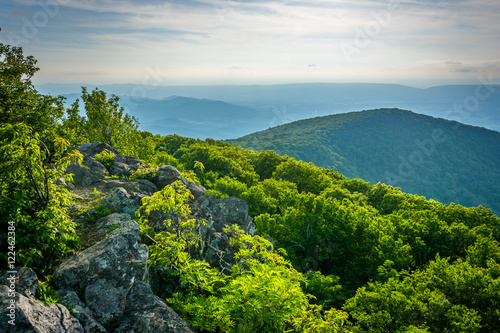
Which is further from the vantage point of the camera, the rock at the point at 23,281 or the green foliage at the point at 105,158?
the green foliage at the point at 105,158

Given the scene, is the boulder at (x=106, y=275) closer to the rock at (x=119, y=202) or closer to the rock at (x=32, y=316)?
the rock at (x=32, y=316)

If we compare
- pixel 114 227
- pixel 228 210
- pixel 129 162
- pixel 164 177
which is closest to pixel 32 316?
pixel 114 227

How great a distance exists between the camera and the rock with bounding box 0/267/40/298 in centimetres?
644

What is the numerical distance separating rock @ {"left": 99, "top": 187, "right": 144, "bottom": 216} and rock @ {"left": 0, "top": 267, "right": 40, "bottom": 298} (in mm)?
5882

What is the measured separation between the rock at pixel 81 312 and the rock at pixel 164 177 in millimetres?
10762

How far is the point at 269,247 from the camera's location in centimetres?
1633

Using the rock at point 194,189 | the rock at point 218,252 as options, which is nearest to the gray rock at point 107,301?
the rock at point 218,252

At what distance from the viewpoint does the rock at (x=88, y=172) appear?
16547 mm

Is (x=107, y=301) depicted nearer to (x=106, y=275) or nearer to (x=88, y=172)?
(x=106, y=275)

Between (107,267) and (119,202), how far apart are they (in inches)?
215

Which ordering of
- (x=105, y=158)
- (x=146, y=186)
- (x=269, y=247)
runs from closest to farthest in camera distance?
(x=269, y=247), (x=146, y=186), (x=105, y=158)

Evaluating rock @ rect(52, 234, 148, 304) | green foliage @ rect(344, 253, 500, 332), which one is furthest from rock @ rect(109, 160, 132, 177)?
green foliage @ rect(344, 253, 500, 332)

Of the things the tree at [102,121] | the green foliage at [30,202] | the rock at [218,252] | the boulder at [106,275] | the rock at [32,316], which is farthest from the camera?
the tree at [102,121]

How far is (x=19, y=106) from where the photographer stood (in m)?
16.0
